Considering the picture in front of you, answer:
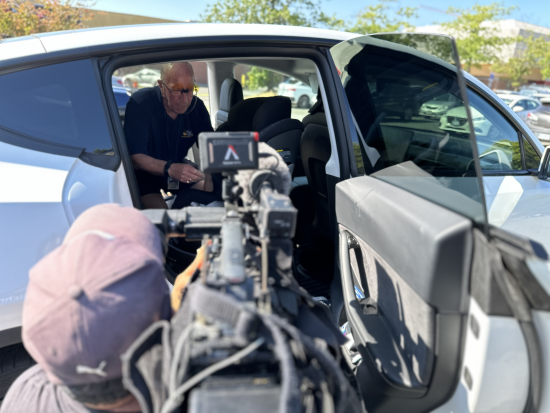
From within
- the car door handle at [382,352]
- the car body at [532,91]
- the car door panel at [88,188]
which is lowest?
the car body at [532,91]

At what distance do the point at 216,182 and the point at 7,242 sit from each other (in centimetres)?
145

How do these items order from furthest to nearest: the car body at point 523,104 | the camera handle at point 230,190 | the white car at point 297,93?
the white car at point 297,93 < the car body at point 523,104 < the camera handle at point 230,190

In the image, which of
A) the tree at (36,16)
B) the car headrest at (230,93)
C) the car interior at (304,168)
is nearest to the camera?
the car interior at (304,168)

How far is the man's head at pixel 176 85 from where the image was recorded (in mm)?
2885

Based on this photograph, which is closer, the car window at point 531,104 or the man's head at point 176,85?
the man's head at point 176,85

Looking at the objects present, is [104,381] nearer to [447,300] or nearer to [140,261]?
[140,261]

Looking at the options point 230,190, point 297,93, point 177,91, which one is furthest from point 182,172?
point 297,93

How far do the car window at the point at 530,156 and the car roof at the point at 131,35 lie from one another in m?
1.24

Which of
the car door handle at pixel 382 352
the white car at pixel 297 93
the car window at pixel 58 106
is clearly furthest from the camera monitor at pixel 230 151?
the white car at pixel 297 93

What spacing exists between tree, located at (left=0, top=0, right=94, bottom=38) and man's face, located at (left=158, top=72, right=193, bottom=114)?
29.7 feet

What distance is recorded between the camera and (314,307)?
4.35 ft

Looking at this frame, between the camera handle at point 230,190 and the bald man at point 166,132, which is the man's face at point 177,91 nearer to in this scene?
the bald man at point 166,132

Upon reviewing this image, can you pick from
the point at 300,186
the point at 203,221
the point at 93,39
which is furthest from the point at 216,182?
the point at 203,221

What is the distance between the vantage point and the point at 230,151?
3.88 ft
